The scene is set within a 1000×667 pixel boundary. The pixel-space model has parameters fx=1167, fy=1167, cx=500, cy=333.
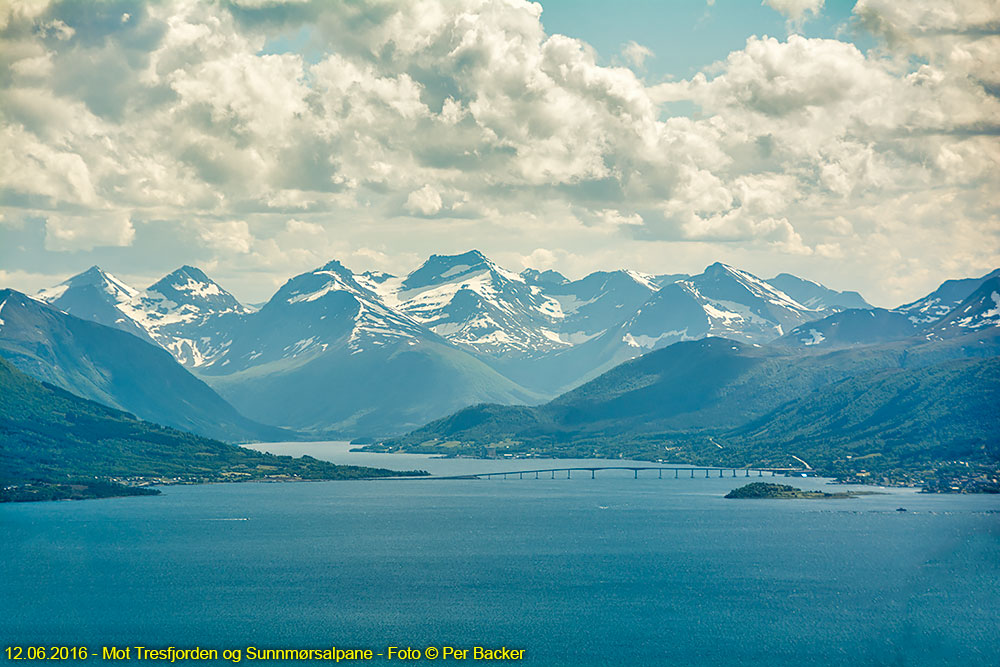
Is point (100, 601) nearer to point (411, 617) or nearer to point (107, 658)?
point (107, 658)

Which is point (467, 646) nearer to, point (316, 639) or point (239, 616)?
point (316, 639)

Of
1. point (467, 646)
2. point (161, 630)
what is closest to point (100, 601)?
point (161, 630)

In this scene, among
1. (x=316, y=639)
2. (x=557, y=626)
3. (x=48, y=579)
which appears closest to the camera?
(x=316, y=639)

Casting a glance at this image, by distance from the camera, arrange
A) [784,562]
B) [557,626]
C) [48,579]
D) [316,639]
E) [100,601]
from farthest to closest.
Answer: [784,562]
[48,579]
[100,601]
[557,626]
[316,639]

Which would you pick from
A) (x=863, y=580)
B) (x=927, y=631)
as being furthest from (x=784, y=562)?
(x=927, y=631)

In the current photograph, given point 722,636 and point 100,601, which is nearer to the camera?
point 722,636

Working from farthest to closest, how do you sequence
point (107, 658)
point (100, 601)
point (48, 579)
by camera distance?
point (48, 579) → point (100, 601) → point (107, 658)

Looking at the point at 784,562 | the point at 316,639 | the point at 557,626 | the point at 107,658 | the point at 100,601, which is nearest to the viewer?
the point at 107,658

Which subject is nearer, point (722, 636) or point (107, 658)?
point (107, 658)

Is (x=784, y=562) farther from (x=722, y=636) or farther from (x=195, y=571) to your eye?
(x=195, y=571)
